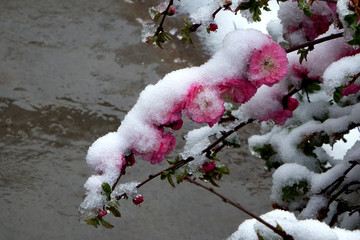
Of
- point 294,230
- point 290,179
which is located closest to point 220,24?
point 290,179

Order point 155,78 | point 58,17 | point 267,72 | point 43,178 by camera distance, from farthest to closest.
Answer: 1. point 58,17
2. point 155,78
3. point 43,178
4. point 267,72

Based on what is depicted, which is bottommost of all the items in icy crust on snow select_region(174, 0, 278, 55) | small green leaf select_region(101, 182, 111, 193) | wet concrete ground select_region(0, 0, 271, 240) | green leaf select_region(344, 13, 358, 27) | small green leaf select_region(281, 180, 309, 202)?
wet concrete ground select_region(0, 0, 271, 240)

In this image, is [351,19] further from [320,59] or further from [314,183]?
[314,183]

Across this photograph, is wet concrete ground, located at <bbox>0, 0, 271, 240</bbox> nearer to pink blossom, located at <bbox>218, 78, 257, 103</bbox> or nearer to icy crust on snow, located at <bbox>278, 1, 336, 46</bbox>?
icy crust on snow, located at <bbox>278, 1, 336, 46</bbox>

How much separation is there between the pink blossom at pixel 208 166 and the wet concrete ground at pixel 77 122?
1127mm

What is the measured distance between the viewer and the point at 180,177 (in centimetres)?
108

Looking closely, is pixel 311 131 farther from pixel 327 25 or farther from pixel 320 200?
pixel 327 25

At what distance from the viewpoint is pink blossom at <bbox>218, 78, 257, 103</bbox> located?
0.95 meters

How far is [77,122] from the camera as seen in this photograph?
2787 mm

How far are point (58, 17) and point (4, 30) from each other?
1.26ft

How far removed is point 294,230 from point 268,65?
31 centimetres

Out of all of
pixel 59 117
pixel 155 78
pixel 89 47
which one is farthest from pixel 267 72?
pixel 89 47

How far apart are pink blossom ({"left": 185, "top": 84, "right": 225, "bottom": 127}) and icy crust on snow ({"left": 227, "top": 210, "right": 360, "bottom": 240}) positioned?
200mm

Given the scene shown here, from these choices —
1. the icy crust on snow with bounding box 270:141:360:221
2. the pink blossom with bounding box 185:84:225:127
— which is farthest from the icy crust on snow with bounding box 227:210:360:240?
the icy crust on snow with bounding box 270:141:360:221
